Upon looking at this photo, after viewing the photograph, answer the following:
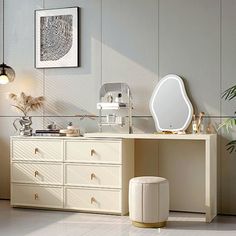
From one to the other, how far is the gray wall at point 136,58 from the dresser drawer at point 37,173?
61 cm

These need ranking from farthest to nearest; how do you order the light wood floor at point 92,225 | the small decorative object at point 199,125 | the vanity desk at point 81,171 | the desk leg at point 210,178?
the small decorative object at point 199,125, the vanity desk at point 81,171, the desk leg at point 210,178, the light wood floor at point 92,225

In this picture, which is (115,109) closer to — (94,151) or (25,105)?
(94,151)

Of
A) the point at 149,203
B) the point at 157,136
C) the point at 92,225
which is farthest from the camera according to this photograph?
the point at 157,136

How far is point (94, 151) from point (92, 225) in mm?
822

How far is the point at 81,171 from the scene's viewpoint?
17.3 feet

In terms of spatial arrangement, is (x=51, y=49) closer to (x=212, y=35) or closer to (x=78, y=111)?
(x=78, y=111)

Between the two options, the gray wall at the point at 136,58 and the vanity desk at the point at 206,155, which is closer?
Answer: the vanity desk at the point at 206,155

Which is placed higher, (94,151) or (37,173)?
(94,151)

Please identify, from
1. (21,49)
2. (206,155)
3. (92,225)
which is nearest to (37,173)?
(92,225)

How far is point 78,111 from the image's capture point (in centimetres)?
581

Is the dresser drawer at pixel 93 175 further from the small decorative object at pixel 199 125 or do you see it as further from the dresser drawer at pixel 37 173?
the small decorative object at pixel 199 125

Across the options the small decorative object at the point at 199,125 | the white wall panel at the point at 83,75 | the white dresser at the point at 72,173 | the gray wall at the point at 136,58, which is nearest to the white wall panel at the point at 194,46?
the gray wall at the point at 136,58

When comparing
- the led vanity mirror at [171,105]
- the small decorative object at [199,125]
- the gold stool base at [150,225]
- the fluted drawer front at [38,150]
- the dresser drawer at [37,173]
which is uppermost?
the led vanity mirror at [171,105]

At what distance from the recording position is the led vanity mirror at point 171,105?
535 cm
